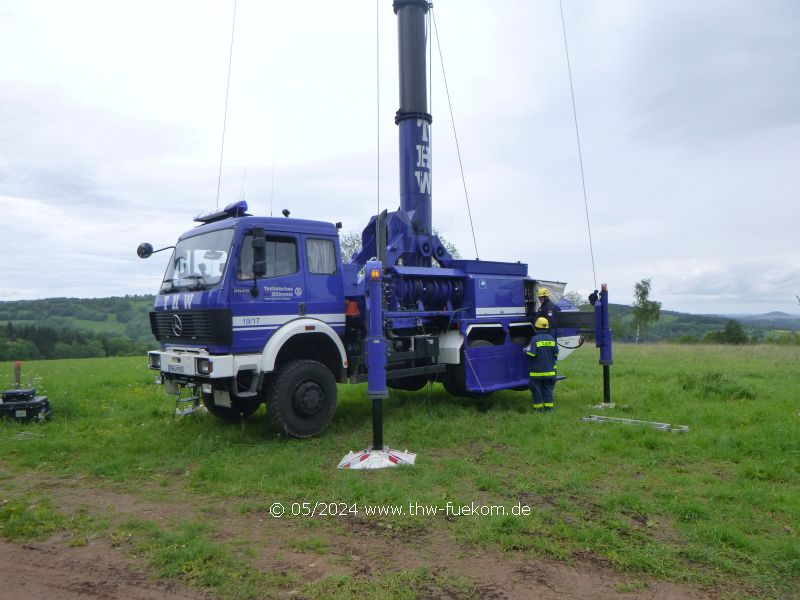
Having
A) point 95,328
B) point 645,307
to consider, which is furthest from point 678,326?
point 95,328

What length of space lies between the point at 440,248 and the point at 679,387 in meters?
5.68

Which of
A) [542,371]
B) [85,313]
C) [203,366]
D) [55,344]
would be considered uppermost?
[85,313]

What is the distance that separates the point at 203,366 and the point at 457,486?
11.3 feet

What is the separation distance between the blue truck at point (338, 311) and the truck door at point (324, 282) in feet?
0.06

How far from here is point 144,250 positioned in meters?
8.19

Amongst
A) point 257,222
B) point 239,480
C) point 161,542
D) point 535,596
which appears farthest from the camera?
point 257,222

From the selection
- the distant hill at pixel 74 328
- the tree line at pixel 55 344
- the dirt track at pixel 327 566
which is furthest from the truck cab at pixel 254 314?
the tree line at pixel 55 344

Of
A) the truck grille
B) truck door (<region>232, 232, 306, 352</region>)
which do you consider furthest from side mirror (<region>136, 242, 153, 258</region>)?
truck door (<region>232, 232, 306, 352</region>)

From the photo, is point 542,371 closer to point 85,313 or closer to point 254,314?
Result: point 254,314

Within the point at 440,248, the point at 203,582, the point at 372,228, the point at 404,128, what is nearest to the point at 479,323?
the point at 440,248

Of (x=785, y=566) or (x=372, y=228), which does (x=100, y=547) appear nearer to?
(x=785, y=566)

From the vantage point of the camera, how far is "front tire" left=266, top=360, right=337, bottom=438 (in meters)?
7.52

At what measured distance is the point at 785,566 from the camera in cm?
396

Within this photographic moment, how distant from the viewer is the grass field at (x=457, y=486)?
13.3 feet
